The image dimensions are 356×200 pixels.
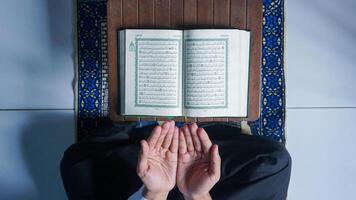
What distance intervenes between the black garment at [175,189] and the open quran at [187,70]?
0.14 meters

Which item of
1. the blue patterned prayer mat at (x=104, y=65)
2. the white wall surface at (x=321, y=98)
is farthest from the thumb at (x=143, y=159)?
the white wall surface at (x=321, y=98)

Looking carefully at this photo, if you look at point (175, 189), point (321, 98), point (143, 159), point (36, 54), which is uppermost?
point (36, 54)

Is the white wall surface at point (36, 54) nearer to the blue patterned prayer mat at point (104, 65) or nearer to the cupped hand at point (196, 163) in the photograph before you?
the blue patterned prayer mat at point (104, 65)

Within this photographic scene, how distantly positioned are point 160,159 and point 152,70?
19cm

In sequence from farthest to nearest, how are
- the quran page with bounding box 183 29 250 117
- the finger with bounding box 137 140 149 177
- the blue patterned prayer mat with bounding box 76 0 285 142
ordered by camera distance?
the blue patterned prayer mat with bounding box 76 0 285 142 < the quran page with bounding box 183 29 250 117 < the finger with bounding box 137 140 149 177

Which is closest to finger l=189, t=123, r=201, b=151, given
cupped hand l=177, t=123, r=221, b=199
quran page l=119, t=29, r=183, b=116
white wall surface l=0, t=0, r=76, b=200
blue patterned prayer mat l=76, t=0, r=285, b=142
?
cupped hand l=177, t=123, r=221, b=199

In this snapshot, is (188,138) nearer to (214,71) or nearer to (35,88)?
(214,71)

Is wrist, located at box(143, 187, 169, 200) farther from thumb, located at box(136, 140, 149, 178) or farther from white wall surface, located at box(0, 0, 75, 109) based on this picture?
white wall surface, located at box(0, 0, 75, 109)

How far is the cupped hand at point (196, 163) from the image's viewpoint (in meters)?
0.68

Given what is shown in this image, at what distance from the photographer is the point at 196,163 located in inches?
28.1

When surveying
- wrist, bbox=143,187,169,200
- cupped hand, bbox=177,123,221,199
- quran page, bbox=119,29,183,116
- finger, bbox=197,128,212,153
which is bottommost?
wrist, bbox=143,187,169,200

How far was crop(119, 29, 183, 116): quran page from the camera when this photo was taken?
0.77 metres

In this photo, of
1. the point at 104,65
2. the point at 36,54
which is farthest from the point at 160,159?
the point at 36,54

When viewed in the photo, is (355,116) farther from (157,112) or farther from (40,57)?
(40,57)
